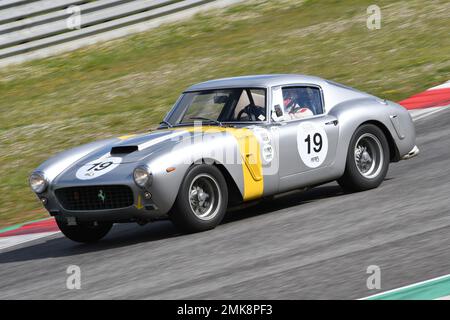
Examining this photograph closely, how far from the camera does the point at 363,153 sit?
8523mm

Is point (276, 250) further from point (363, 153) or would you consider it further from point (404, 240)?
point (363, 153)

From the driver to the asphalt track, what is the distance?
81 centimetres

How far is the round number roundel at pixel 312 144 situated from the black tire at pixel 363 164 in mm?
335

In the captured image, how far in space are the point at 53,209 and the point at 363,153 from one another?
9.60ft

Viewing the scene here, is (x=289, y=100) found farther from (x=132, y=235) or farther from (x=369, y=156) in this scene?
(x=132, y=235)

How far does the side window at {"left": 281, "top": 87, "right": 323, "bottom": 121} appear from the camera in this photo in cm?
816

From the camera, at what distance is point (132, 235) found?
8.09m

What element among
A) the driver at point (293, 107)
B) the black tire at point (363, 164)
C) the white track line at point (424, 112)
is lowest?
the white track line at point (424, 112)

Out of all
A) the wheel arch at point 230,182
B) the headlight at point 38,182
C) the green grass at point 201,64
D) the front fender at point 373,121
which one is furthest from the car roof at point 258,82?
the green grass at point 201,64

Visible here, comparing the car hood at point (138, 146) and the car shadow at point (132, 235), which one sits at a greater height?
the car hood at point (138, 146)

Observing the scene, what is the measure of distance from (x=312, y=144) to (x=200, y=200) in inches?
50.7

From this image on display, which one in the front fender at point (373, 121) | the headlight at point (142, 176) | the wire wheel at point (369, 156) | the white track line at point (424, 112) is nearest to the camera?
the headlight at point (142, 176)

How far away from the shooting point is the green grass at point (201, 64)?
13711 mm

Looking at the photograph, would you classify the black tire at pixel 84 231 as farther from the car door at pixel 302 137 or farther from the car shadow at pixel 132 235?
the car door at pixel 302 137
